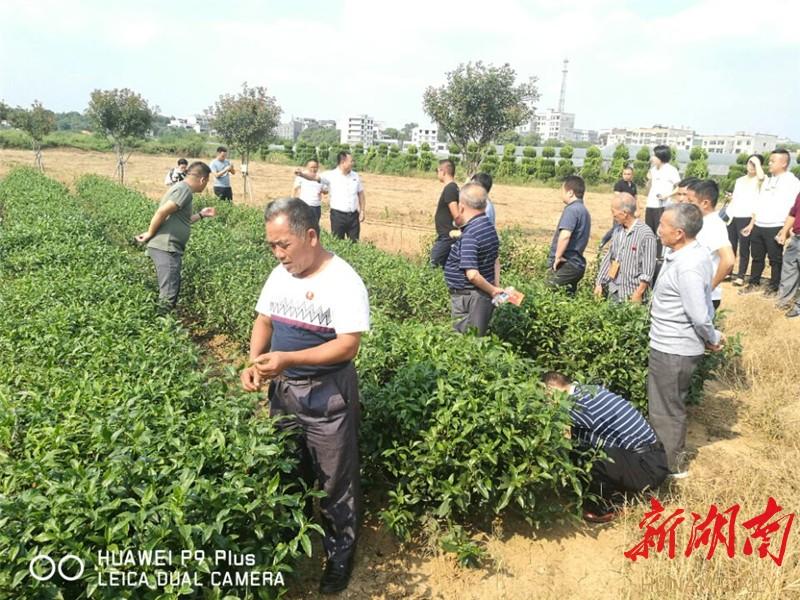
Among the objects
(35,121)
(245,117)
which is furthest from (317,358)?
(35,121)

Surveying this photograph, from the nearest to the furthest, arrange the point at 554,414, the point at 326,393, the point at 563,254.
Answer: the point at 326,393
the point at 554,414
the point at 563,254

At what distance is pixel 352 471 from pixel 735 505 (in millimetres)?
2186

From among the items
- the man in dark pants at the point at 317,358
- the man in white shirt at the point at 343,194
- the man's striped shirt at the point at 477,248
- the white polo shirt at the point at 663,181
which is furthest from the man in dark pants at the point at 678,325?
the man in white shirt at the point at 343,194

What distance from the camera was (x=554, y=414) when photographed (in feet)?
9.80

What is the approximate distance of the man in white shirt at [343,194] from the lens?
862 centimetres

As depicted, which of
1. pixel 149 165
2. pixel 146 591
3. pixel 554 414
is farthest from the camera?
pixel 149 165

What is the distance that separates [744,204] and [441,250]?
186 inches

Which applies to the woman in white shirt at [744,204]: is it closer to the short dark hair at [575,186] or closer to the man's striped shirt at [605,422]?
the short dark hair at [575,186]

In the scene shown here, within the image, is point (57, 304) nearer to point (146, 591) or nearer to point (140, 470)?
point (140, 470)

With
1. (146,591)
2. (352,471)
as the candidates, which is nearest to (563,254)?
(352,471)

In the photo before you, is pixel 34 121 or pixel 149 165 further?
pixel 149 165

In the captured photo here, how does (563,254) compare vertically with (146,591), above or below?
above

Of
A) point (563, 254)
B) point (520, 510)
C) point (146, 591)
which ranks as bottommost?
point (520, 510)

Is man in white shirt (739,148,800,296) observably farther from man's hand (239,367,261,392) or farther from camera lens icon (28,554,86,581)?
camera lens icon (28,554,86,581)
